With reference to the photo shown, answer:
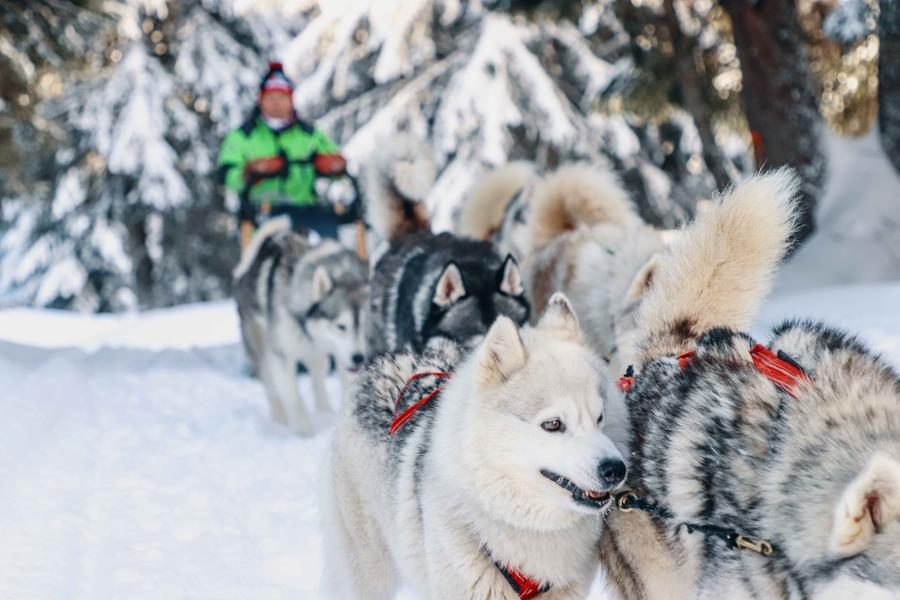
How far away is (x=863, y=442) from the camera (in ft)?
7.13

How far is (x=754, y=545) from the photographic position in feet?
7.61

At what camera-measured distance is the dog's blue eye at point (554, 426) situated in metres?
2.70

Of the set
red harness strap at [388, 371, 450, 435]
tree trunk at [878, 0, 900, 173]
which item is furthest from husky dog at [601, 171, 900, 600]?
tree trunk at [878, 0, 900, 173]

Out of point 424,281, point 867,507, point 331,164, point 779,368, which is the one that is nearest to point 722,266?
point 779,368

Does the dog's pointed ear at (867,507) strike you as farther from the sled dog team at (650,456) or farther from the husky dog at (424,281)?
the husky dog at (424,281)

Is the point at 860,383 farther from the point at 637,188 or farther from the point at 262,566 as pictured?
the point at 637,188

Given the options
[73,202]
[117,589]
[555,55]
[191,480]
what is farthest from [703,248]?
[73,202]

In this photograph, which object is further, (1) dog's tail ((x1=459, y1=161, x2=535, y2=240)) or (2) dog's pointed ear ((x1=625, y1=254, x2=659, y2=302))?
(1) dog's tail ((x1=459, y1=161, x2=535, y2=240))

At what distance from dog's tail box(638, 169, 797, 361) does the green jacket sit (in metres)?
5.65

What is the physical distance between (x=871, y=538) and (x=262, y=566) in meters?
3.02

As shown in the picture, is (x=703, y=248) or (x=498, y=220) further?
(x=498, y=220)

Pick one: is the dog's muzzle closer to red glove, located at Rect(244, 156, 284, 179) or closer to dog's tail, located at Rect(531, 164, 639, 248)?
dog's tail, located at Rect(531, 164, 639, 248)

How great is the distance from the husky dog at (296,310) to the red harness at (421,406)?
322 cm

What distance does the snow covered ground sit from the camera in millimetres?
4223
